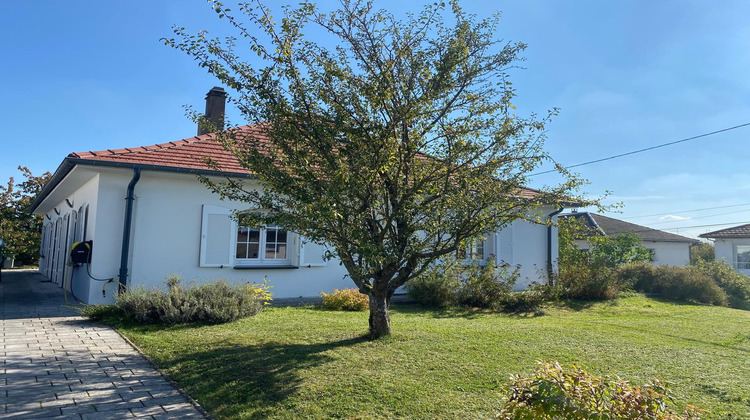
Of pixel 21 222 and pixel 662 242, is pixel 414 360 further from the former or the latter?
pixel 662 242

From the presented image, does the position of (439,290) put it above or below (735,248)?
below

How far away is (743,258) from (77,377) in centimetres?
3195

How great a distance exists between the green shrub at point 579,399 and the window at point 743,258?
29764mm

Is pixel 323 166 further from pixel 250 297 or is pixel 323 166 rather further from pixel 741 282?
pixel 741 282

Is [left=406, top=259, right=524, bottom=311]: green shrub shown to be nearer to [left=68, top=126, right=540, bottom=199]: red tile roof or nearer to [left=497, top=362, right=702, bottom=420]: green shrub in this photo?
[left=68, top=126, right=540, bottom=199]: red tile roof

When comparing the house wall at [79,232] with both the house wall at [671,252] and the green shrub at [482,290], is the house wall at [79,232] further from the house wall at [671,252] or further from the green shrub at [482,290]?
the house wall at [671,252]

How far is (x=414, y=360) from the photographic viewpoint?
572 centimetres

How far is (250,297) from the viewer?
358 inches

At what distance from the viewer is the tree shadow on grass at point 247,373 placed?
438 cm

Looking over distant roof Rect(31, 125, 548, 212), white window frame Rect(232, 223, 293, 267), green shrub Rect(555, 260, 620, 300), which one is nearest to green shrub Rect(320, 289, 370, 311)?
white window frame Rect(232, 223, 293, 267)

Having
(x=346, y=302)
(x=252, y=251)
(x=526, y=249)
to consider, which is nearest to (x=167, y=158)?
(x=252, y=251)

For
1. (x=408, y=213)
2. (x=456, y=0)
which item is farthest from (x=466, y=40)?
(x=408, y=213)

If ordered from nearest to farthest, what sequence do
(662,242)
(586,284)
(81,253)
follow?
(81,253)
(586,284)
(662,242)

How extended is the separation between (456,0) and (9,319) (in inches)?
351
